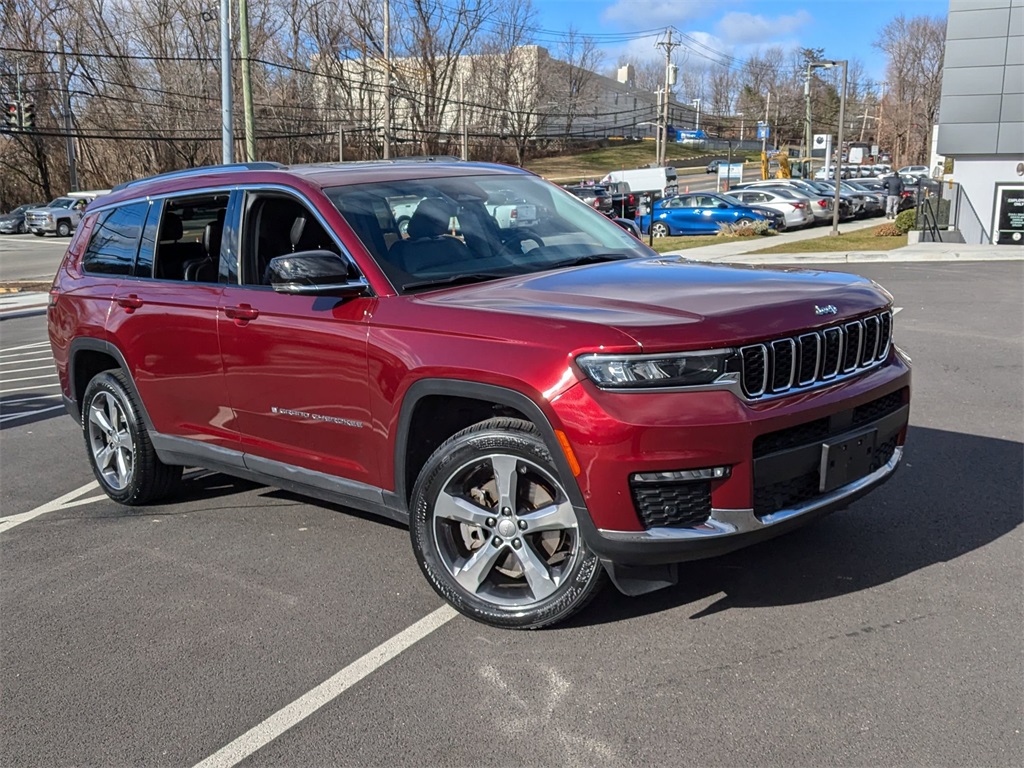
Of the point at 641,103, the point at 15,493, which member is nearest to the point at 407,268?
the point at 15,493

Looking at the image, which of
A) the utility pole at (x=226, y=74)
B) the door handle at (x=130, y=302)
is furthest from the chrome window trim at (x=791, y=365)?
the utility pole at (x=226, y=74)

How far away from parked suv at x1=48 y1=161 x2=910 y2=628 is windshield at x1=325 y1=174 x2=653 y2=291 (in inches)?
0.6

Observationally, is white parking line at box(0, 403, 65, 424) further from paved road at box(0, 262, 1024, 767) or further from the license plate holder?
the license plate holder

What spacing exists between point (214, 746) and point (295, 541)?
75.5 inches

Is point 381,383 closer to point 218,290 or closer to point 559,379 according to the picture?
point 559,379

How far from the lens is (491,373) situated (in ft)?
12.1

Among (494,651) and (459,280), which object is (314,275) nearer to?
(459,280)

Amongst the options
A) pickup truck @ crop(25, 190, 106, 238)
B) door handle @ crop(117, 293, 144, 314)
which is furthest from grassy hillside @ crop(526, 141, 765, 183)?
door handle @ crop(117, 293, 144, 314)

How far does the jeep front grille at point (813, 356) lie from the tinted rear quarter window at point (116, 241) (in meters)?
3.69

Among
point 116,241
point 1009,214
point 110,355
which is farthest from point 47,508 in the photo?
point 1009,214

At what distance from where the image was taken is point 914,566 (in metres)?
4.41

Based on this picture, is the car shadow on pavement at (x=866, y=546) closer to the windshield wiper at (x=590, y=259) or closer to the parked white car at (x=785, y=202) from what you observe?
the windshield wiper at (x=590, y=259)

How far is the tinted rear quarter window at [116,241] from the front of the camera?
561cm

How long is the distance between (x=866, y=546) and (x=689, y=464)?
66.6 inches
